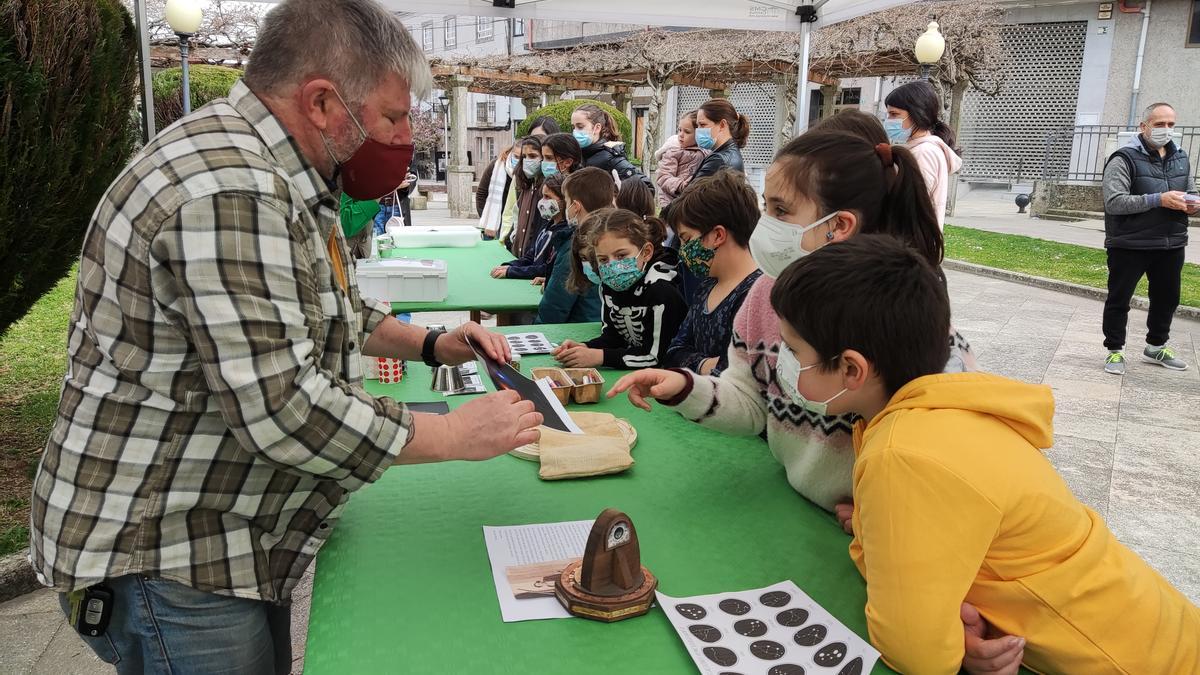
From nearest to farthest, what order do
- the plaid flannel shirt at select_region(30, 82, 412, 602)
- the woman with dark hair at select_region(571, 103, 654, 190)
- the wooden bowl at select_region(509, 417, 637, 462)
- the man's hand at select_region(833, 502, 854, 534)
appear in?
the plaid flannel shirt at select_region(30, 82, 412, 602) < the man's hand at select_region(833, 502, 854, 534) < the wooden bowl at select_region(509, 417, 637, 462) < the woman with dark hair at select_region(571, 103, 654, 190)

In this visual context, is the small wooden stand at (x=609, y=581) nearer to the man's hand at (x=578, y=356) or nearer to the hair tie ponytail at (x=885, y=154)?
the hair tie ponytail at (x=885, y=154)

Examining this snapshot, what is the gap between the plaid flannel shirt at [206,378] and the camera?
108 cm

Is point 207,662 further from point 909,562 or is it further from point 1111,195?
point 1111,195

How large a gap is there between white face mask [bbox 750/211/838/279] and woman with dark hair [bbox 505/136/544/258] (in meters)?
3.37

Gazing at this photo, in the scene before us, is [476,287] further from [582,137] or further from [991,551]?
[991,551]

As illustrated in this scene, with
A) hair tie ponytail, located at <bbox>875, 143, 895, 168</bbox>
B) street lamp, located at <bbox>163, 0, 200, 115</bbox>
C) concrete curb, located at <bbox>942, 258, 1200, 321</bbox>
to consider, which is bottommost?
concrete curb, located at <bbox>942, 258, 1200, 321</bbox>

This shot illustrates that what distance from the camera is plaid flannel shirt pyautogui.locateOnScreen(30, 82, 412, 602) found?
3.56 feet

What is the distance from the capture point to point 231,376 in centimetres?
107

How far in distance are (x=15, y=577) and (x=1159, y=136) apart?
6953 millimetres

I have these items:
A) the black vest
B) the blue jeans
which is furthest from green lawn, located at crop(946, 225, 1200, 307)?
the blue jeans

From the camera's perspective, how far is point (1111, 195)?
5.69m

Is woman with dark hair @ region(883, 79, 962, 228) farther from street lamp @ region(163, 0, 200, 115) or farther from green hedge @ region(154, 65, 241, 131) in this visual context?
green hedge @ region(154, 65, 241, 131)

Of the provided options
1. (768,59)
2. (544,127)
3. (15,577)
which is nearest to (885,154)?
(15,577)

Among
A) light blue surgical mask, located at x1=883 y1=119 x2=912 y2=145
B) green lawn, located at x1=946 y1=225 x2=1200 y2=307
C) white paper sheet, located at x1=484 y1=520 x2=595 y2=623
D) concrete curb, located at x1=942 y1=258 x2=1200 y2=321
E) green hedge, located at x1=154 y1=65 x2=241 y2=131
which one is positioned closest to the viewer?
white paper sheet, located at x1=484 y1=520 x2=595 y2=623
